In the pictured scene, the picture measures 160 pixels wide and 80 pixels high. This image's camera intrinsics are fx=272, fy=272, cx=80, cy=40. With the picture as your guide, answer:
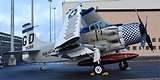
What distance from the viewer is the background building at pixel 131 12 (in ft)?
215

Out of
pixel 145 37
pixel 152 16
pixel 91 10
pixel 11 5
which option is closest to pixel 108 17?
pixel 152 16

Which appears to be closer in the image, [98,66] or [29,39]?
[98,66]

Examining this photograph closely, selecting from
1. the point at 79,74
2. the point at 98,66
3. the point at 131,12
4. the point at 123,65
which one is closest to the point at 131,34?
the point at 98,66

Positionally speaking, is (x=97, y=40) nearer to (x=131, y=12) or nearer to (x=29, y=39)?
(x=29, y=39)

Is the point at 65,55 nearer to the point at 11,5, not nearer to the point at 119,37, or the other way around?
the point at 119,37

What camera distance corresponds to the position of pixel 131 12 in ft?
221

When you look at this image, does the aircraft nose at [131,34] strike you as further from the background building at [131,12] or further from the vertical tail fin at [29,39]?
the background building at [131,12]

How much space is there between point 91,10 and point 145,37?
5530 mm

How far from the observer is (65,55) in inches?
620

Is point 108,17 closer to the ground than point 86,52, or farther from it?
farther from it

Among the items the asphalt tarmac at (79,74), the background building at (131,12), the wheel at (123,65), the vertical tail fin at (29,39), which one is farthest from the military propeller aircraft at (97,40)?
the background building at (131,12)

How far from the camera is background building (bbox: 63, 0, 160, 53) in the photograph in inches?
2581

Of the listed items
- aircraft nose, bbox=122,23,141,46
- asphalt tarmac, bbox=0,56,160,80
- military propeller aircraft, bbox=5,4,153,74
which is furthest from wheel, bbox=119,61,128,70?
aircraft nose, bbox=122,23,141,46

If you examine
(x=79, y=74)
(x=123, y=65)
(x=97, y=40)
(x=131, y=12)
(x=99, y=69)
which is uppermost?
(x=131, y=12)
